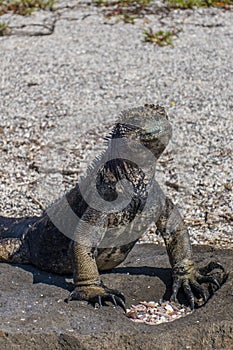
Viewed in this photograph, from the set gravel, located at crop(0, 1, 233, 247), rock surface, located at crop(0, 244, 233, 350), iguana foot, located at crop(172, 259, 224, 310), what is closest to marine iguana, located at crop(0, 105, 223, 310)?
iguana foot, located at crop(172, 259, 224, 310)

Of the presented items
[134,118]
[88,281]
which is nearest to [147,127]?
[134,118]

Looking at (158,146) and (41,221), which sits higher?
(158,146)

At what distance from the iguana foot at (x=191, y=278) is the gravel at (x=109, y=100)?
1.38 meters

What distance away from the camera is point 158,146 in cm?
473

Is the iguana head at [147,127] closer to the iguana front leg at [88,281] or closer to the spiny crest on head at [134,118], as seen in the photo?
the spiny crest on head at [134,118]

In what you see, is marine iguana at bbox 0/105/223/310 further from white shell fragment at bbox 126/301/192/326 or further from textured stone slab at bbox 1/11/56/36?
textured stone slab at bbox 1/11/56/36

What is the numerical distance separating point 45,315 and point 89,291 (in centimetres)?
37

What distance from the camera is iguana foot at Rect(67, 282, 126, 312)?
4742 millimetres

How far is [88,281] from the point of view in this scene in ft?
15.9

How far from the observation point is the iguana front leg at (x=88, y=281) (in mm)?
4758

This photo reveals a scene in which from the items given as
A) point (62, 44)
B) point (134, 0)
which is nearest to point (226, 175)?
point (62, 44)

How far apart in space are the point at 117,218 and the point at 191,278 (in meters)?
0.67

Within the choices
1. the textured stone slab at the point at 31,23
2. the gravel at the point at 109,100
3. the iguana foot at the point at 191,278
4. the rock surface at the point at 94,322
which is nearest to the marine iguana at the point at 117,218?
the iguana foot at the point at 191,278

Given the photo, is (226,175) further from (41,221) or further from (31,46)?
(31,46)
